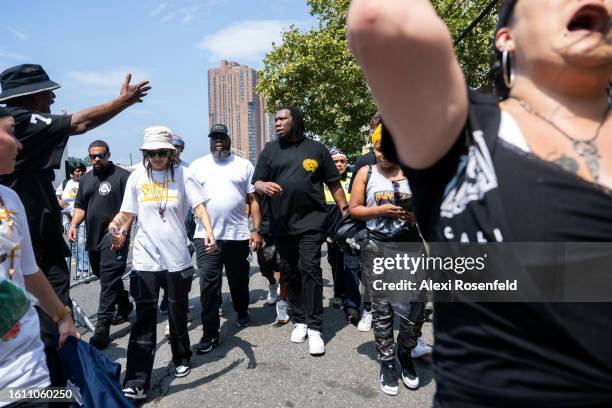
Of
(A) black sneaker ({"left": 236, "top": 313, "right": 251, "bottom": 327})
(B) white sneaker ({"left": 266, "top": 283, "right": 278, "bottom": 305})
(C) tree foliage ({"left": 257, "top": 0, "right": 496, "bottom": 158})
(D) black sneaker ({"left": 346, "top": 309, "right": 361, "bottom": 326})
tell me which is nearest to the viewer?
(D) black sneaker ({"left": 346, "top": 309, "right": 361, "bottom": 326})

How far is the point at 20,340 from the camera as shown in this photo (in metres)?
1.67

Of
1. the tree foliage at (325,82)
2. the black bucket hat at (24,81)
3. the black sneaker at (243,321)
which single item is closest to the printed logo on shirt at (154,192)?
the black bucket hat at (24,81)

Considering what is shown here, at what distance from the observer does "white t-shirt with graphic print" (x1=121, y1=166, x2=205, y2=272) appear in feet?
11.8

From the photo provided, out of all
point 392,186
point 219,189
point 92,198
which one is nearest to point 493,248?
point 392,186

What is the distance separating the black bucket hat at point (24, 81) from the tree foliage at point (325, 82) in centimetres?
1602

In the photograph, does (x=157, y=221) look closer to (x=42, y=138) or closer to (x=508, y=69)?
(x=42, y=138)

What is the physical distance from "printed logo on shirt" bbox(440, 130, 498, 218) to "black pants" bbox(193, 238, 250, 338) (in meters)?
3.64

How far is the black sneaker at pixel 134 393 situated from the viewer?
3.25 metres

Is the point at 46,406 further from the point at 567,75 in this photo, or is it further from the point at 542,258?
the point at 567,75

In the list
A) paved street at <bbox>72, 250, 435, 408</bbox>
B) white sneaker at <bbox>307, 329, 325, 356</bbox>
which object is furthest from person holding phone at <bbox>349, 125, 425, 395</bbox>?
white sneaker at <bbox>307, 329, 325, 356</bbox>

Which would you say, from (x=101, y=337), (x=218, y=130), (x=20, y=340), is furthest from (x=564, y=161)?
(x=101, y=337)

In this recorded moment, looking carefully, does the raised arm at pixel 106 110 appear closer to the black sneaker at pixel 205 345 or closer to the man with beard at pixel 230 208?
the man with beard at pixel 230 208

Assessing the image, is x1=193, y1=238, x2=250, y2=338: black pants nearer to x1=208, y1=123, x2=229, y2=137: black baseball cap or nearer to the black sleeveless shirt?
A: x1=208, y1=123, x2=229, y2=137: black baseball cap

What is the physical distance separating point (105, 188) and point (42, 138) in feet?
8.22
